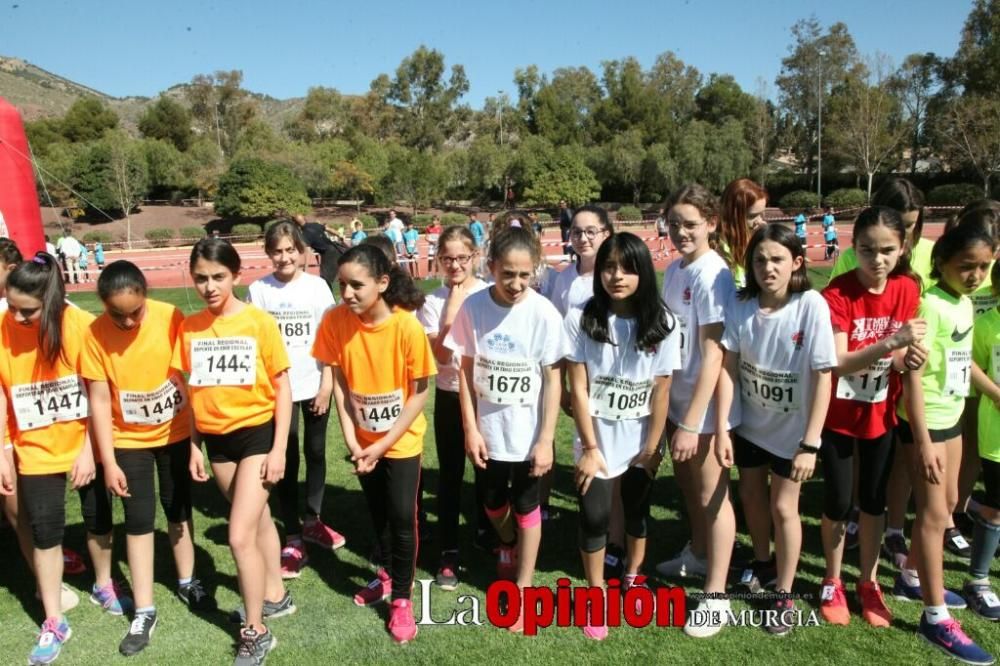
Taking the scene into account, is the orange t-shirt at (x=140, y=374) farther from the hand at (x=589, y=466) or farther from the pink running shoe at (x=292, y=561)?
the hand at (x=589, y=466)

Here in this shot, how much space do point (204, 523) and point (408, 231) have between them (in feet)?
51.3

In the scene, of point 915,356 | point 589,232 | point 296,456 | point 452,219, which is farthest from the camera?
point 452,219

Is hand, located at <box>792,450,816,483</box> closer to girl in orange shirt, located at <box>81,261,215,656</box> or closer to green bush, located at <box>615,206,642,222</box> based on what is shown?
girl in orange shirt, located at <box>81,261,215,656</box>

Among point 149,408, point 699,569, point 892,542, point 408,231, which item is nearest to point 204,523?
point 149,408

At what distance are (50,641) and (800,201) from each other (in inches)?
1785

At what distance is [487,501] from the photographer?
3.44 metres

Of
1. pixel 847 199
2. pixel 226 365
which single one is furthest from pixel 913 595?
pixel 847 199

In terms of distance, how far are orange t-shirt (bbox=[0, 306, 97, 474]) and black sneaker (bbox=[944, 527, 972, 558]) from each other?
4.67 m

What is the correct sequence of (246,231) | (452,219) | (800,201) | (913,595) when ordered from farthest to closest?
(800,201) → (452,219) → (246,231) → (913,595)

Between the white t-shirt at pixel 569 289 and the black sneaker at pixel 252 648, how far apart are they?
2.13 meters

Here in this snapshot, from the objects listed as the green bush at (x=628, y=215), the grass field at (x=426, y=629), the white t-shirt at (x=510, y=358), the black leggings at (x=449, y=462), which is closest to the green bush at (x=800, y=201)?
the green bush at (x=628, y=215)

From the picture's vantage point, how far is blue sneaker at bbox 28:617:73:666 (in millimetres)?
3078

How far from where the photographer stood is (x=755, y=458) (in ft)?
10.4

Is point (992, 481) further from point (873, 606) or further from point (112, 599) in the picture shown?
point (112, 599)
